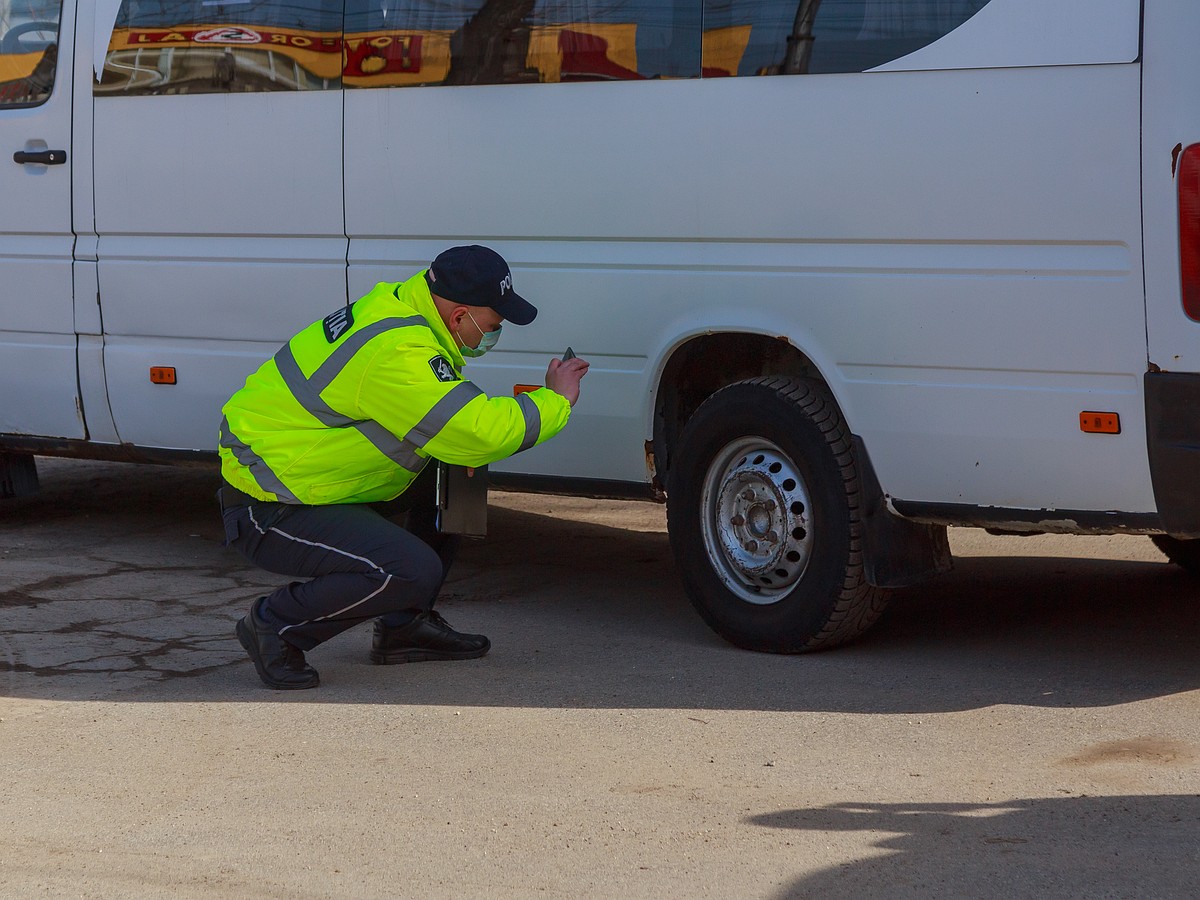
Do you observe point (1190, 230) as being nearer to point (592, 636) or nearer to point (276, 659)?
point (592, 636)

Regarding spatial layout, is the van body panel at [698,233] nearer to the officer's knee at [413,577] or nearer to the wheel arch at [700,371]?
the wheel arch at [700,371]

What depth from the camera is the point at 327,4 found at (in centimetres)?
562

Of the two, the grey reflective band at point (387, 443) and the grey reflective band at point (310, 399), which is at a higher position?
the grey reflective band at point (310, 399)

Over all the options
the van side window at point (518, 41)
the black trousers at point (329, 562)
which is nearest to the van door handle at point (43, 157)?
the van side window at point (518, 41)

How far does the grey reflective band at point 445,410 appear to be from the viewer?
451cm

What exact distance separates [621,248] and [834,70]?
0.86 metres

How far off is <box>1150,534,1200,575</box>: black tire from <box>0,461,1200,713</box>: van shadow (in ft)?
0.21

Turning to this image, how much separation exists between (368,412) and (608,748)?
3.75 feet

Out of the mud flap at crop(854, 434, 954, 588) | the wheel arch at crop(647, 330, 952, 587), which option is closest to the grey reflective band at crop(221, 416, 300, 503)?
the wheel arch at crop(647, 330, 952, 587)

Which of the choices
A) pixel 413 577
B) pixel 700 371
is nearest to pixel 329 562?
pixel 413 577

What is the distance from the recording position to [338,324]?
4672 millimetres

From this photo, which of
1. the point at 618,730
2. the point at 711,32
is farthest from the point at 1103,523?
the point at 711,32

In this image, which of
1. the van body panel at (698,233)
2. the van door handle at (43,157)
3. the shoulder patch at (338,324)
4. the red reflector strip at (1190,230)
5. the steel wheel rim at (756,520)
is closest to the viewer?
the red reflector strip at (1190,230)

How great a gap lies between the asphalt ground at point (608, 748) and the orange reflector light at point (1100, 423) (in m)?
0.73
